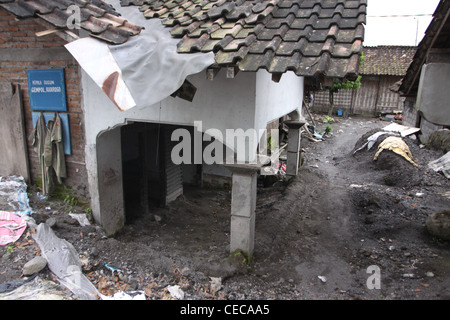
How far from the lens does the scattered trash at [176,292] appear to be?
4.49m

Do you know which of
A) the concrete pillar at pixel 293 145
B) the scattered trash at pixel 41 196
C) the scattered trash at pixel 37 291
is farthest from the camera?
the concrete pillar at pixel 293 145

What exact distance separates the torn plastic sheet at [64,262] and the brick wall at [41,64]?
1.46 m

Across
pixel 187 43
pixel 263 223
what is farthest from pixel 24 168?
pixel 263 223

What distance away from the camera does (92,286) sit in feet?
14.6

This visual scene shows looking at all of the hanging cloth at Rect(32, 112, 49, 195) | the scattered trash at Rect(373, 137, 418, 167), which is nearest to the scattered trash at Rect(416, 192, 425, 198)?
the scattered trash at Rect(373, 137, 418, 167)

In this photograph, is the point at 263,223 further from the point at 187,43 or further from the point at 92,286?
the point at 187,43

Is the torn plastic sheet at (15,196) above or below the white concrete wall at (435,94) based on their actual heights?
below

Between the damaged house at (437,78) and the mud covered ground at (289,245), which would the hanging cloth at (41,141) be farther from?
the damaged house at (437,78)

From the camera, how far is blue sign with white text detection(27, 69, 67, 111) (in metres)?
6.11

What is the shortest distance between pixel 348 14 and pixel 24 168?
695 centimetres

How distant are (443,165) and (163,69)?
9.54 meters

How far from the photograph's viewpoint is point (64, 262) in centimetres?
475

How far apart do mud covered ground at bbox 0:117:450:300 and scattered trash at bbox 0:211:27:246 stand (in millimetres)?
130

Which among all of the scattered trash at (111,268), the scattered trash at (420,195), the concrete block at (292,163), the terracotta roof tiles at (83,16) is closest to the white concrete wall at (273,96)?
the concrete block at (292,163)
